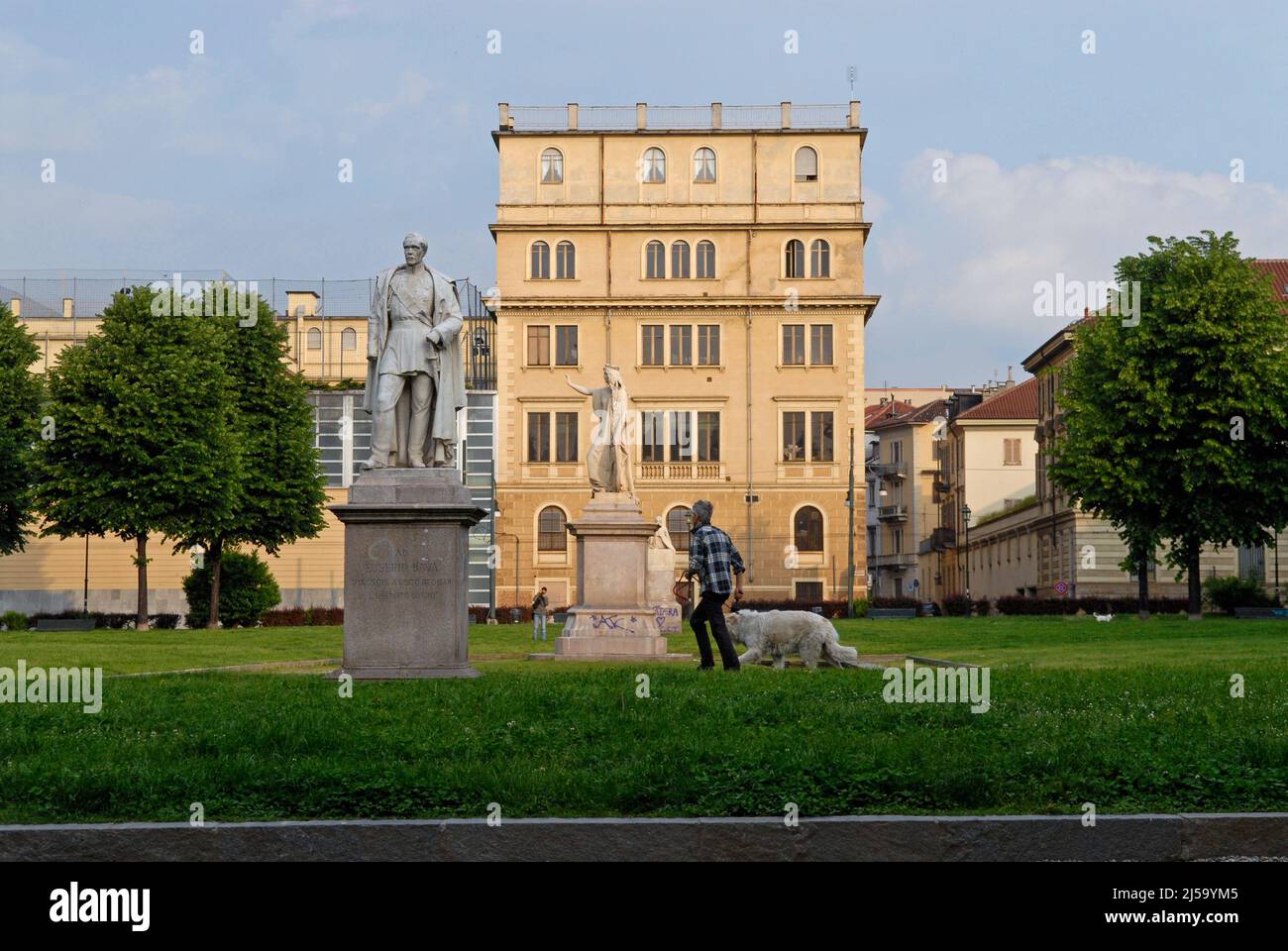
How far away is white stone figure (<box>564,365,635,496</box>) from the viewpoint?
27688mm

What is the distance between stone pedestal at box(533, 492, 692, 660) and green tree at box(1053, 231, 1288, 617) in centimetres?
2693

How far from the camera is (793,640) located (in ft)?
67.8

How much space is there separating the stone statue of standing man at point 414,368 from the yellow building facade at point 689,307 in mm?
64824

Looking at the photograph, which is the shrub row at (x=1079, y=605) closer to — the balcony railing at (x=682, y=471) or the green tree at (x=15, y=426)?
the balcony railing at (x=682, y=471)

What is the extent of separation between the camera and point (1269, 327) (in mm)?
49875

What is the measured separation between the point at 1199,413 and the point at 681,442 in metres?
37.1

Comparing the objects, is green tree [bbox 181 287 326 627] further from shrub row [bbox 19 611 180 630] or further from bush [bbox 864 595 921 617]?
bush [bbox 864 595 921 617]

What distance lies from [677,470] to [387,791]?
7335cm

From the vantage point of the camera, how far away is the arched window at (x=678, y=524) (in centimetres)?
8200

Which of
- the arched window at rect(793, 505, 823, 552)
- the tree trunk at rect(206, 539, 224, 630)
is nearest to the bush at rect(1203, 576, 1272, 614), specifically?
the arched window at rect(793, 505, 823, 552)

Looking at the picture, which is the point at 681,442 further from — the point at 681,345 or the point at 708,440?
the point at 681,345

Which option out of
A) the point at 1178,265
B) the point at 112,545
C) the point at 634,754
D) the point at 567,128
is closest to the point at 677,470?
the point at 567,128

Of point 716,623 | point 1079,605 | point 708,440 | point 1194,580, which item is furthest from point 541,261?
point 716,623

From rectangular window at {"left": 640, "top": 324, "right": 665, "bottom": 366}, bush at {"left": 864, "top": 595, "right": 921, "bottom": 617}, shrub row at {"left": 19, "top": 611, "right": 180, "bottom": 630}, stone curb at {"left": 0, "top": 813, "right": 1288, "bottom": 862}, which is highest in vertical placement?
rectangular window at {"left": 640, "top": 324, "right": 665, "bottom": 366}
